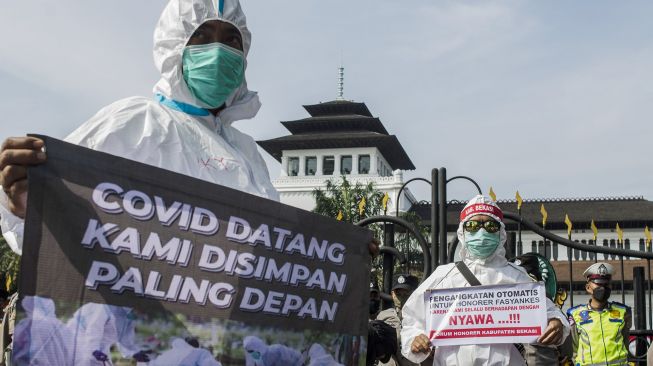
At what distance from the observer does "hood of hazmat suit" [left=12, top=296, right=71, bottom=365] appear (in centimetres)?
226

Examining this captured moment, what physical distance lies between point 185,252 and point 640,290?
18.8ft

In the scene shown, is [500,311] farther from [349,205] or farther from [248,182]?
[349,205]

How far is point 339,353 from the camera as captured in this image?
307 centimetres

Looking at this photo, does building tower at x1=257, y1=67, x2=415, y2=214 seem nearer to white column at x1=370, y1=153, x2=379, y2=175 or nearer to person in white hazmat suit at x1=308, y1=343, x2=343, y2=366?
white column at x1=370, y1=153, x2=379, y2=175

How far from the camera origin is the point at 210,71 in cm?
329

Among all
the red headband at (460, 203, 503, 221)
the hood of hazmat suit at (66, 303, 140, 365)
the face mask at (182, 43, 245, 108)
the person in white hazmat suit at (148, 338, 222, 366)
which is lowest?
the person in white hazmat suit at (148, 338, 222, 366)

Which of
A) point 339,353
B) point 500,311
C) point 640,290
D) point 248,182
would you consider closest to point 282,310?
point 339,353

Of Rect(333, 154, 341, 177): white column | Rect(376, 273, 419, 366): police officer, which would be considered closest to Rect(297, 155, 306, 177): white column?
Rect(333, 154, 341, 177): white column

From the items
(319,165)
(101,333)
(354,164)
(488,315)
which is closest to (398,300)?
(488,315)

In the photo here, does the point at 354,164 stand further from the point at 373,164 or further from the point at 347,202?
the point at 347,202

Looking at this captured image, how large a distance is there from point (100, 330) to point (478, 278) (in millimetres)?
2822

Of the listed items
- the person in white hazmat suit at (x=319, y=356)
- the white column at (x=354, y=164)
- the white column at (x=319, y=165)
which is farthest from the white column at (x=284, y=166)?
the person in white hazmat suit at (x=319, y=356)

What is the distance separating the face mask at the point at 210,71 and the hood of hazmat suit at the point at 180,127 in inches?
1.3

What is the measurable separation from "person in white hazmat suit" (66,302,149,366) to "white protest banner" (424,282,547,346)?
7.77 ft
